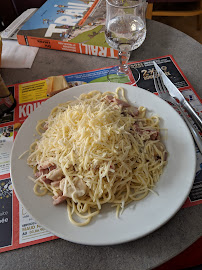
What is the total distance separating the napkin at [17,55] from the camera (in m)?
1.49

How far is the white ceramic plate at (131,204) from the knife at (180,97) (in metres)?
0.15

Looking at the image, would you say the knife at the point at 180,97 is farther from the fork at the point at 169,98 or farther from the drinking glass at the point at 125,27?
the drinking glass at the point at 125,27

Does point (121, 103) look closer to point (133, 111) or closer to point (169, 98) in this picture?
point (133, 111)

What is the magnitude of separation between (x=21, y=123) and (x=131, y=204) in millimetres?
696

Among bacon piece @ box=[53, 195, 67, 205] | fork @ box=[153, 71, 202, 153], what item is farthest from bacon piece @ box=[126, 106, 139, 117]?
bacon piece @ box=[53, 195, 67, 205]

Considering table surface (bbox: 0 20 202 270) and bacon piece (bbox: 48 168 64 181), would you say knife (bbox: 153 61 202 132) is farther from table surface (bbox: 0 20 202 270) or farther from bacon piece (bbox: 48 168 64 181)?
bacon piece (bbox: 48 168 64 181)

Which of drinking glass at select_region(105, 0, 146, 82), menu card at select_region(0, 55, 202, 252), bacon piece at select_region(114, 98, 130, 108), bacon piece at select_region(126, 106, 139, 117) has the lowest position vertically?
menu card at select_region(0, 55, 202, 252)

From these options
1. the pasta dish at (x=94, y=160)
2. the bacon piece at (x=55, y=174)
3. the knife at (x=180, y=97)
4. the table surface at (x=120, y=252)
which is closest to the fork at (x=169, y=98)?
the knife at (x=180, y=97)

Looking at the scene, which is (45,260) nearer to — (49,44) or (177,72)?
(177,72)

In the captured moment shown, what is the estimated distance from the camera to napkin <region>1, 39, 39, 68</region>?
1.49 metres

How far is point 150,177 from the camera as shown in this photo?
0.86 meters

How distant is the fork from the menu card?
0.13ft

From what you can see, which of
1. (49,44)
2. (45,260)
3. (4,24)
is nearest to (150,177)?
(45,260)

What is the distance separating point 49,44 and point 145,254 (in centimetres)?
130
